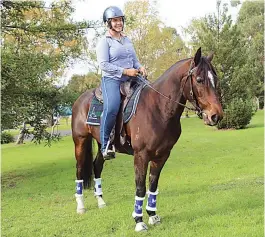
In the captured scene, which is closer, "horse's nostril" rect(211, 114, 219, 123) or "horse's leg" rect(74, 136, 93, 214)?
"horse's nostril" rect(211, 114, 219, 123)

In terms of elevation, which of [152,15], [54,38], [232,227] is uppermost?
[152,15]

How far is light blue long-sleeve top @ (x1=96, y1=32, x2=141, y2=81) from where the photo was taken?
4.97 m

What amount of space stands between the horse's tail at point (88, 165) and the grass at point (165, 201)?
42 centimetres

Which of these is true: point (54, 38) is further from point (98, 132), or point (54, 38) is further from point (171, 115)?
point (171, 115)

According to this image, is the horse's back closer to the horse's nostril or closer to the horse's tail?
the horse's tail

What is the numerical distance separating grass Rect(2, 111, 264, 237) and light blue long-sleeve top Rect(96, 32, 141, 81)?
2.16 metres

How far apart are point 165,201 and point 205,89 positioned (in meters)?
2.73

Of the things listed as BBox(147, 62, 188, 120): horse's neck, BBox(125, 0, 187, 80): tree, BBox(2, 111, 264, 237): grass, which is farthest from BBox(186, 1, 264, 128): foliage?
BBox(147, 62, 188, 120): horse's neck

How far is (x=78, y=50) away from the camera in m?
11.1

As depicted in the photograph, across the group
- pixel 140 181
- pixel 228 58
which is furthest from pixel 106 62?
pixel 228 58

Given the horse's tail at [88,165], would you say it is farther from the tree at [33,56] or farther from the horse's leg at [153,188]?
the tree at [33,56]

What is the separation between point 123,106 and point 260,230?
2396 millimetres

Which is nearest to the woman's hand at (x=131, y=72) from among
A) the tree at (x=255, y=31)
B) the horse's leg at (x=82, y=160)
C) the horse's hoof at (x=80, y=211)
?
the horse's leg at (x=82, y=160)

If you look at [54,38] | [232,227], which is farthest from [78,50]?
[232,227]
